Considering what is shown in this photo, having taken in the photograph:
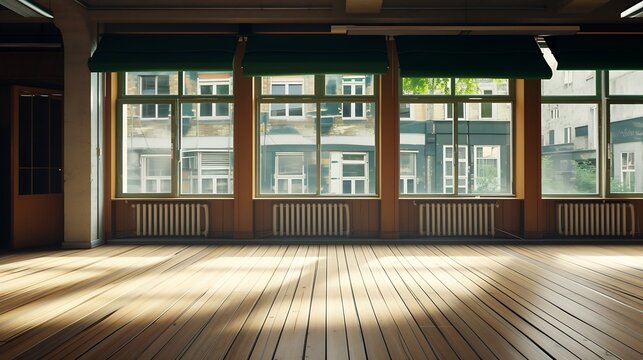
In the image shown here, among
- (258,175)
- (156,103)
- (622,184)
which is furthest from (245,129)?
(622,184)

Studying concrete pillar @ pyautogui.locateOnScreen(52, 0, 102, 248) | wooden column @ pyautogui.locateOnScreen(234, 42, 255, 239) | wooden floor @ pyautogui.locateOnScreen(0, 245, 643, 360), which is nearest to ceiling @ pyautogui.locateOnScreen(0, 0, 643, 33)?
concrete pillar @ pyautogui.locateOnScreen(52, 0, 102, 248)

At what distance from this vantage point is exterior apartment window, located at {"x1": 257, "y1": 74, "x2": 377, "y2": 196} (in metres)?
8.54

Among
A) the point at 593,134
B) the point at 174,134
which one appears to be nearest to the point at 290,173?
the point at 174,134

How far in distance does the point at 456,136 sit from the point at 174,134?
16.6 feet

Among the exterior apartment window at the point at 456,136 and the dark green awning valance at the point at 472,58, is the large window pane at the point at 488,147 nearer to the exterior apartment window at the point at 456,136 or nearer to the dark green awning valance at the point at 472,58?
the exterior apartment window at the point at 456,136

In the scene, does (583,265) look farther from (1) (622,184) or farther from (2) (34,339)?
(2) (34,339)

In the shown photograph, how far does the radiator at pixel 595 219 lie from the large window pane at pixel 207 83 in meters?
6.28

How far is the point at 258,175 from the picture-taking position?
8.55m

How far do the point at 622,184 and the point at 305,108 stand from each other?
5.82 meters

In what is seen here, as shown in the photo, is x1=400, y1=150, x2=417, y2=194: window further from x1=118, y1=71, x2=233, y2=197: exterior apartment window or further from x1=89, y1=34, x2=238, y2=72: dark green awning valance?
x1=89, y1=34, x2=238, y2=72: dark green awning valance

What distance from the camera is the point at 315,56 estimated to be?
801cm

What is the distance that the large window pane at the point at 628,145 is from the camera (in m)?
8.48

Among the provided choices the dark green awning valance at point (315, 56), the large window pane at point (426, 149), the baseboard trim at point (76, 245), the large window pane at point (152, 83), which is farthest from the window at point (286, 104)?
the baseboard trim at point (76, 245)

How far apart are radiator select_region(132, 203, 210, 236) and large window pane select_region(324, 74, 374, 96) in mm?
3086
